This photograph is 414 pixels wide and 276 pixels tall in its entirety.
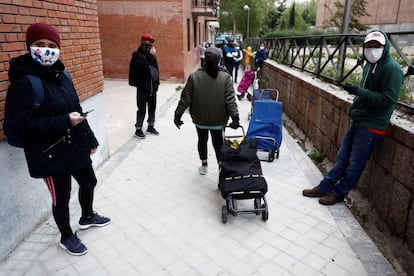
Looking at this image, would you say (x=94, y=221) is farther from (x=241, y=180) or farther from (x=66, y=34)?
(x=66, y=34)

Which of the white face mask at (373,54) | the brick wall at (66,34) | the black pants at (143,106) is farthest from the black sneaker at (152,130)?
the white face mask at (373,54)

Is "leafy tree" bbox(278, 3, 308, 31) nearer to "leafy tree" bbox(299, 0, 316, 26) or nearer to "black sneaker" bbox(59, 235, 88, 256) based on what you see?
"leafy tree" bbox(299, 0, 316, 26)

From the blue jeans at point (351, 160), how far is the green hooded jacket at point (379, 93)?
12 cm

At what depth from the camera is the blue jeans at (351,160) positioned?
10.3 feet

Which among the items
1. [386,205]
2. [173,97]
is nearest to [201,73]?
[386,205]

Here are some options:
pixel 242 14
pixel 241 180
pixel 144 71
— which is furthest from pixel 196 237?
pixel 242 14

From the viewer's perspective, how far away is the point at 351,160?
333 cm

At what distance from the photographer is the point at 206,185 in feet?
13.6

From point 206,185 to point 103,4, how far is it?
11.2m

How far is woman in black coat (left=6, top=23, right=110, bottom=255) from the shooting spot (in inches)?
87.5

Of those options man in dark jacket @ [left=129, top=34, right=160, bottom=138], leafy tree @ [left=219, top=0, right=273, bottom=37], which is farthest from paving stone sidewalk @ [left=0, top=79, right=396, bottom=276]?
leafy tree @ [left=219, top=0, right=273, bottom=37]

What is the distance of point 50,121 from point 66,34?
1746 millimetres

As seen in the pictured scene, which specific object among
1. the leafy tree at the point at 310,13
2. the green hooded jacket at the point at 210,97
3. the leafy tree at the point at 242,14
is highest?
the leafy tree at the point at 310,13

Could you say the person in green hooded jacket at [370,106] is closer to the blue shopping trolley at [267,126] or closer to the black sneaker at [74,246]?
the blue shopping trolley at [267,126]
